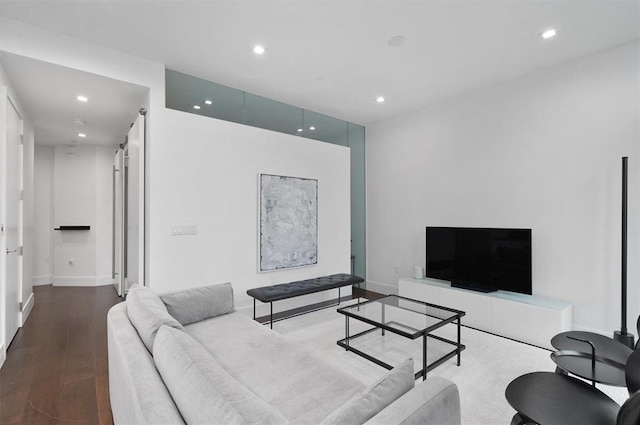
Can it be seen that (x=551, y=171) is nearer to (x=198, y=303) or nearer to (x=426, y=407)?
(x=426, y=407)

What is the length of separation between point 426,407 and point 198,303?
217cm

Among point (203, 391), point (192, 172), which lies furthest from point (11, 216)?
point (203, 391)

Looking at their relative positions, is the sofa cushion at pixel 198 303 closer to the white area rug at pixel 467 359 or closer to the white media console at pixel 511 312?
the white area rug at pixel 467 359

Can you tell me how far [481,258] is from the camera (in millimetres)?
3961

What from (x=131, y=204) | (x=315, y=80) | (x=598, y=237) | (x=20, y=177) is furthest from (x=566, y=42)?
(x=20, y=177)

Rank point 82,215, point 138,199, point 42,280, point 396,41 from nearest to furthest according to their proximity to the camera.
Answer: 1. point 396,41
2. point 138,199
3. point 42,280
4. point 82,215

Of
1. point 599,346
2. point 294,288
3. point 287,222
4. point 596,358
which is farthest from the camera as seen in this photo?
point 287,222

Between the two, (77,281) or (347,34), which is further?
(77,281)

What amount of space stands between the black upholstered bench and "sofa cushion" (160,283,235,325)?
0.67 metres

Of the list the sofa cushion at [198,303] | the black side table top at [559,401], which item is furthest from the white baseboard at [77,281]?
the black side table top at [559,401]

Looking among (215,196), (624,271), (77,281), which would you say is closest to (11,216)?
(215,196)

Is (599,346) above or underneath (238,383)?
underneath

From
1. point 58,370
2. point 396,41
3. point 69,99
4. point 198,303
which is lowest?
point 58,370

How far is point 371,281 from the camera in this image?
5.64m
